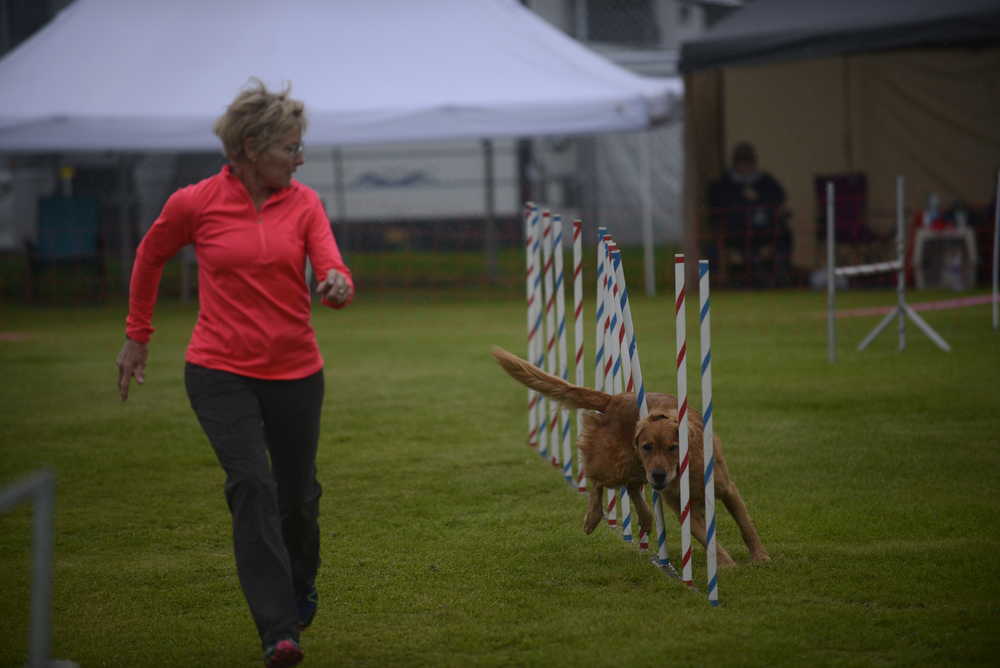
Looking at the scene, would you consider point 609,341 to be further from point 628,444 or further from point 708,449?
point 708,449

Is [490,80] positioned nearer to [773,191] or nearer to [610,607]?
[773,191]

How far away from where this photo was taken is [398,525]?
6688 mm

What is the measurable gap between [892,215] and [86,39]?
12.6 m

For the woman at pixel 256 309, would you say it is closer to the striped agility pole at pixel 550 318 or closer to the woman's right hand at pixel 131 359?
the woman's right hand at pixel 131 359

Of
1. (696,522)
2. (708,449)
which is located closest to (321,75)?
(696,522)

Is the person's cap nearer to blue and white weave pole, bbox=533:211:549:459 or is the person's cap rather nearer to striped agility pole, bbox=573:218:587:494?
blue and white weave pole, bbox=533:211:549:459

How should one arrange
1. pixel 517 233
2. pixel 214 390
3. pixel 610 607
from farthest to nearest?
pixel 517 233 → pixel 610 607 → pixel 214 390

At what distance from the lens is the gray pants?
14.1ft

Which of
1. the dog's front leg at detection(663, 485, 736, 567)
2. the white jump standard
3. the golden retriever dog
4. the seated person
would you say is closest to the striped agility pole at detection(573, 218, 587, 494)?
the golden retriever dog

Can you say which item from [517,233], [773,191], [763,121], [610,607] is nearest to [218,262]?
[610,607]

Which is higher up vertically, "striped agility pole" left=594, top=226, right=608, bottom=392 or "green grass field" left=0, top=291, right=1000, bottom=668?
"striped agility pole" left=594, top=226, right=608, bottom=392

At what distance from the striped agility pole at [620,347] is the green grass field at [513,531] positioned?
19 cm

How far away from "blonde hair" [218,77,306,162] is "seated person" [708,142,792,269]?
1617 cm

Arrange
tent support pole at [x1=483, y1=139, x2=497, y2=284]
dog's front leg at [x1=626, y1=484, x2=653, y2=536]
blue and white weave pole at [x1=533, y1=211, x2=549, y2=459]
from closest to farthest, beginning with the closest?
dog's front leg at [x1=626, y1=484, x2=653, y2=536] → blue and white weave pole at [x1=533, y1=211, x2=549, y2=459] → tent support pole at [x1=483, y1=139, x2=497, y2=284]
